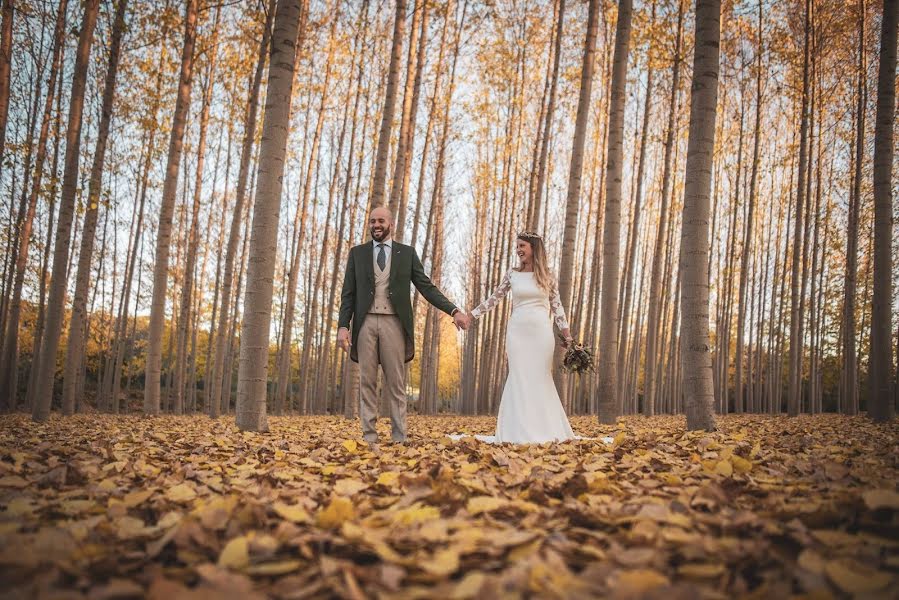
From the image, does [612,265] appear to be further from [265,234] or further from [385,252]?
[265,234]

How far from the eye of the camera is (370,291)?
4414 millimetres

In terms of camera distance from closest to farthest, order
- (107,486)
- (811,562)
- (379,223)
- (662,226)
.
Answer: (811,562) → (107,486) → (379,223) → (662,226)

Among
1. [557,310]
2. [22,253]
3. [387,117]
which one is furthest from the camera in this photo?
[22,253]

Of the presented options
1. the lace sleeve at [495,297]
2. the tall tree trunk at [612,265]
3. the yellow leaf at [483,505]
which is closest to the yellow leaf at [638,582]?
the yellow leaf at [483,505]

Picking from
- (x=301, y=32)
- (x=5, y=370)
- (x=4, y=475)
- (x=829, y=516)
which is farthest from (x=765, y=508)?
(x=5, y=370)

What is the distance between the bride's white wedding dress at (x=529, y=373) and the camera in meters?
4.92

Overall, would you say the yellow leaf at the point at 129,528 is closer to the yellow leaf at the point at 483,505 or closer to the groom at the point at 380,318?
the yellow leaf at the point at 483,505

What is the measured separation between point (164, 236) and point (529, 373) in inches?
287

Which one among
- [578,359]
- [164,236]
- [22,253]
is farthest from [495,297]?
[22,253]

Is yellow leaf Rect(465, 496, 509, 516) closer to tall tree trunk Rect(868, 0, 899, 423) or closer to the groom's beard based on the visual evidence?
the groom's beard

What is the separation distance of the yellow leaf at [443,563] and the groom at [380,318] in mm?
2980

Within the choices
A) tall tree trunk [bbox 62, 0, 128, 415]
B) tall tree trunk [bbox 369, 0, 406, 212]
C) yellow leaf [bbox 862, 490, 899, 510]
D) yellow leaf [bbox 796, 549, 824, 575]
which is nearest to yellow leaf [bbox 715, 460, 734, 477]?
yellow leaf [bbox 862, 490, 899, 510]

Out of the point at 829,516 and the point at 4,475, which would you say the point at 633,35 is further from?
the point at 4,475

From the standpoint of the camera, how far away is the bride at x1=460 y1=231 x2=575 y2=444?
4926 mm
